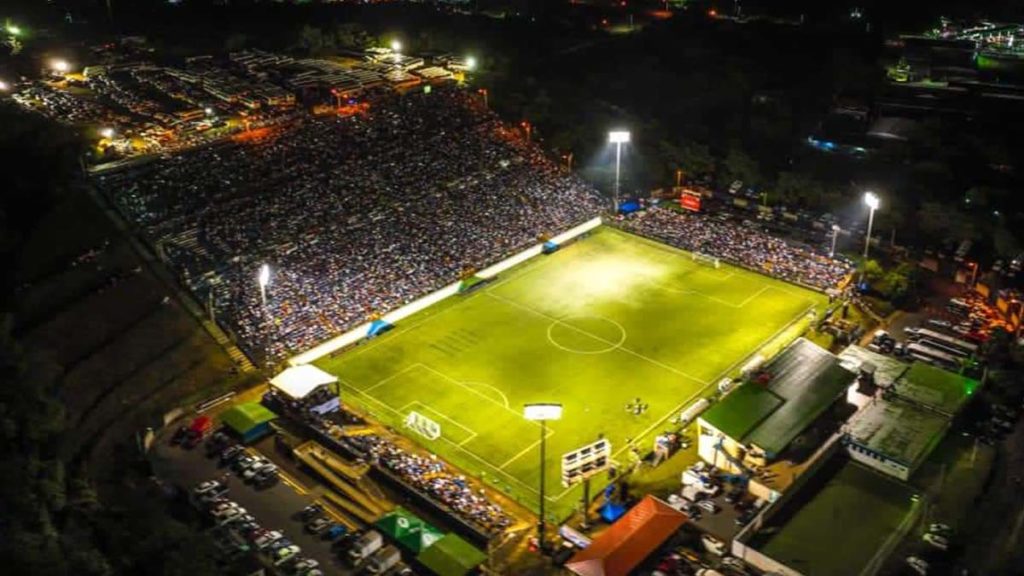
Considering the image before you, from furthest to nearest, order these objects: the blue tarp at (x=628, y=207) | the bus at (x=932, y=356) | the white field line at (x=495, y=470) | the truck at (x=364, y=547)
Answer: the blue tarp at (x=628, y=207), the bus at (x=932, y=356), the white field line at (x=495, y=470), the truck at (x=364, y=547)

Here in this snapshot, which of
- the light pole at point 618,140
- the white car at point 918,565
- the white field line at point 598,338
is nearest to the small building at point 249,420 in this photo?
the white field line at point 598,338

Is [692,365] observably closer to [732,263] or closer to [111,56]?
[732,263]

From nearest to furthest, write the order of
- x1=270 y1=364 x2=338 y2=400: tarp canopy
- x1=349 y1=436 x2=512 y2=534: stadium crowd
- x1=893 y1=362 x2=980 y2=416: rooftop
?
1. x1=349 y1=436 x2=512 y2=534: stadium crowd
2. x1=893 y1=362 x2=980 y2=416: rooftop
3. x1=270 y1=364 x2=338 y2=400: tarp canopy

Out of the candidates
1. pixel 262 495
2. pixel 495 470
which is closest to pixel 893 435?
pixel 495 470

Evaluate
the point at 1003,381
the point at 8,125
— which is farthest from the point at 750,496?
the point at 8,125

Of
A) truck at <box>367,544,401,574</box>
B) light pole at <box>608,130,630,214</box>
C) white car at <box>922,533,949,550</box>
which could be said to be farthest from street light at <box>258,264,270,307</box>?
white car at <box>922,533,949,550</box>

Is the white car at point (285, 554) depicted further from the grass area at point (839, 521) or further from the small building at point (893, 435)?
the small building at point (893, 435)

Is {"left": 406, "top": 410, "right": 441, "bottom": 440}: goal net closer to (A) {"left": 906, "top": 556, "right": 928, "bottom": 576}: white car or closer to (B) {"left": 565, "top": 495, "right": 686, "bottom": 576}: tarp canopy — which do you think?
(B) {"left": 565, "top": 495, "right": 686, "bottom": 576}: tarp canopy
